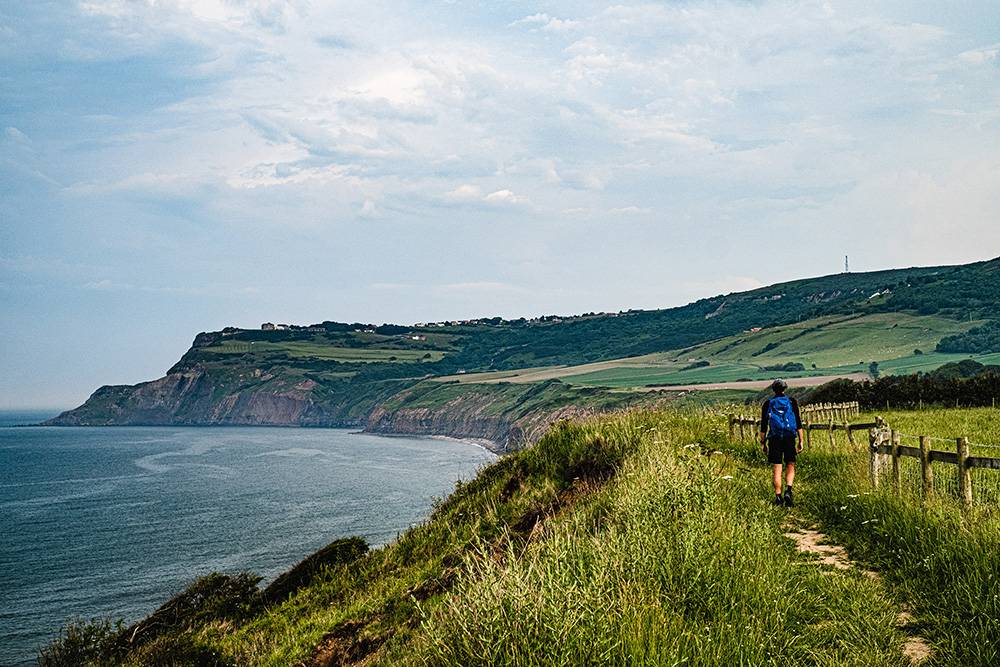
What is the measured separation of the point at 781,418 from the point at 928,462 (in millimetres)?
3215

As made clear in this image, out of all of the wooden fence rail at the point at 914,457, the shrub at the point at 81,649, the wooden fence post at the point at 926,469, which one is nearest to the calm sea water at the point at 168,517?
the shrub at the point at 81,649

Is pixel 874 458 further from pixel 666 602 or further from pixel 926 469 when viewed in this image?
pixel 666 602

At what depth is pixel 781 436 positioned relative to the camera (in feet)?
46.3

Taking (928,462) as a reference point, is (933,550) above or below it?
below

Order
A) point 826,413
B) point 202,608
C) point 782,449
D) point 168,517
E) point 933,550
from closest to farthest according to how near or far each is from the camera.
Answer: point 933,550 < point 782,449 < point 202,608 < point 826,413 < point 168,517

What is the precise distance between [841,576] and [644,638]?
4004mm

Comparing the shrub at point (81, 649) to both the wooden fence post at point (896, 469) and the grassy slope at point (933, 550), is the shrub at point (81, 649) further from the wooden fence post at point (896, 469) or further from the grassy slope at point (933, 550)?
the wooden fence post at point (896, 469)

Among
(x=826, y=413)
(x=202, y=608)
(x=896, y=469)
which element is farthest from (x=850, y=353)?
(x=896, y=469)

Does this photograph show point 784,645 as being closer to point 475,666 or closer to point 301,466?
point 475,666

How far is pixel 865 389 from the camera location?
4256cm

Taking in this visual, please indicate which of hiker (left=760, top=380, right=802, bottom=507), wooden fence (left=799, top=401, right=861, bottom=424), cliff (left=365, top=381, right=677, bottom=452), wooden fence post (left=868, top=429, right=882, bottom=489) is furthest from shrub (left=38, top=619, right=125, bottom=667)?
cliff (left=365, top=381, right=677, bottom=452)

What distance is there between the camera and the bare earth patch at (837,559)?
6.98 m

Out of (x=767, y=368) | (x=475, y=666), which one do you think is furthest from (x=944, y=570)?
(x=767, y=368)

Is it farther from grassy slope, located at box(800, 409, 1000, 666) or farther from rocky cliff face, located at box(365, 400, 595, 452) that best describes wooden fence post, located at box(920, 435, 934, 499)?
rocky cliff face, located at box(365, 400, 595, 452)
